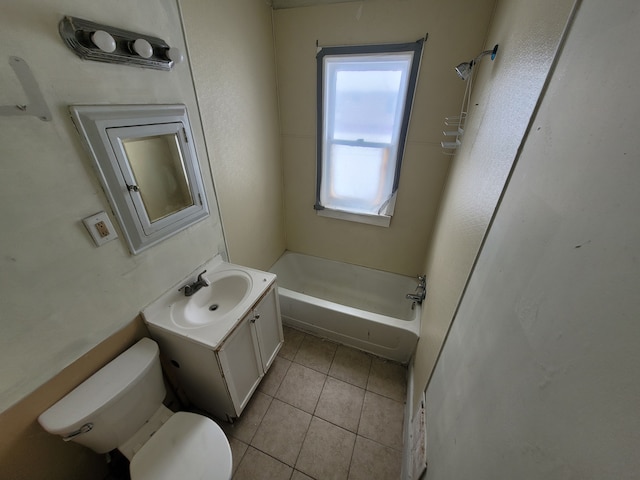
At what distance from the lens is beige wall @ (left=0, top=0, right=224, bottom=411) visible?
0.74 metres

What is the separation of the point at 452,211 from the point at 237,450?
1.88 meters

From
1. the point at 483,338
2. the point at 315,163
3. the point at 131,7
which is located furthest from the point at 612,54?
the point at 315,163

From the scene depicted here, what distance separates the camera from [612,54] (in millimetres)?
381

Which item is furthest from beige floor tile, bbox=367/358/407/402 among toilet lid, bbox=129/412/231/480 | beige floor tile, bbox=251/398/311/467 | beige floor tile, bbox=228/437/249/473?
toilet lid, bbox=129/412/231/480

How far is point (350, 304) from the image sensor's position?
2.52 meters

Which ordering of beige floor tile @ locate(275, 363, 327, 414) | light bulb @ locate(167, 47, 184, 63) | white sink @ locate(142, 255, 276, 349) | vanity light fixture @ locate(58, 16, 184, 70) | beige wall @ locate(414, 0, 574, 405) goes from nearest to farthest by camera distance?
beige wall @ locate(414, 0, 574, 405), vanity light fixture @ locate(58, 16, 184, 70), light bulb @ locate(167, 47, 184, 63), white sink @ locate(142, 255, 276, 349), beige floor tile @ locate(275, 363, 327, 414)

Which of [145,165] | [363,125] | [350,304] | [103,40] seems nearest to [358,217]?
[363,125]

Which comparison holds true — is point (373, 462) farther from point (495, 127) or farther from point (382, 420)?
point (495, 127)

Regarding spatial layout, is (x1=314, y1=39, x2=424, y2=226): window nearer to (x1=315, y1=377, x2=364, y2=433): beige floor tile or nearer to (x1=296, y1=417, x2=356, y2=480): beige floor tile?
(x1=315, y1=377, x2=364, y2=433): beige floor tile

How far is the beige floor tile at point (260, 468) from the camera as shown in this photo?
52.1 inches

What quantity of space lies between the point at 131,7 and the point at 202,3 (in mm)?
436

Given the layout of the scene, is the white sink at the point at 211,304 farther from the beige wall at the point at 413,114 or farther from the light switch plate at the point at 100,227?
the beige wall at the point at 413,114

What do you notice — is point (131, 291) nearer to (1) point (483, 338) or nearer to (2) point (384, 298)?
(1) point (483, 338)

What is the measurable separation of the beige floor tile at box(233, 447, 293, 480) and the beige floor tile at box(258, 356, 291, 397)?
13.6 inches
